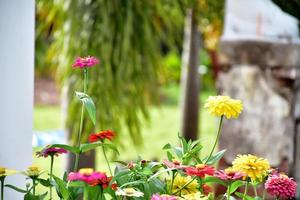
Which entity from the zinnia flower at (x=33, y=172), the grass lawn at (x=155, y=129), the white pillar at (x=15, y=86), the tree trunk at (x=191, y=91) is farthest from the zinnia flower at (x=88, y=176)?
the grass lawn at (x=155, y=129)

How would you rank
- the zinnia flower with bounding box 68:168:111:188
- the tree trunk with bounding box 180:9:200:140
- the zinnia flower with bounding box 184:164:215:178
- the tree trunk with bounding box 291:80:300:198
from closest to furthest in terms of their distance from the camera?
1. the zinnia flower with bounding box 68:168:111:188
2. the zinnia flower with bounding box 184:164:215:178
3. the tree trunk with bounding box 291:80:300:198
4. the tree trunk with bounding box 180:9:200:140

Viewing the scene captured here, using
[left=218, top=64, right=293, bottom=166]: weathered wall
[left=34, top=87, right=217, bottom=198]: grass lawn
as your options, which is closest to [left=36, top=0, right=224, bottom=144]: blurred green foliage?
[left=218, top=64, right=293, bottom=166]: weathered wall

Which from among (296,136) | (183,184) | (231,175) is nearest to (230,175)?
(231,175)

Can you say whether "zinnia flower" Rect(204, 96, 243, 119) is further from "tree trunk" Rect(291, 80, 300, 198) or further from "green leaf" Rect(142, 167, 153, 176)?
"tree trunk" Rect(291, 80, 300, 198)

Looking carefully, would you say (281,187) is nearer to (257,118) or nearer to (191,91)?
(257,118)

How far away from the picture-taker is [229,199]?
3.22 feet

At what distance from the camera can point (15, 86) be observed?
105 cm

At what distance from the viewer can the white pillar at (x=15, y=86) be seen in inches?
40.8

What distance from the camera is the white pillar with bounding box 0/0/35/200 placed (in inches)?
40.8

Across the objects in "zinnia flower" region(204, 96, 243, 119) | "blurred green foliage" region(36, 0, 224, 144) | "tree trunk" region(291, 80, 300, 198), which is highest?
"blurred green foliage" region(36, 0, 224, 144)

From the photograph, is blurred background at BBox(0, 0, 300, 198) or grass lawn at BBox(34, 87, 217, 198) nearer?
blurred background at BBox(0, 0, 300, 198)

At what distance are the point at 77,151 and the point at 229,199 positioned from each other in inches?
9.9

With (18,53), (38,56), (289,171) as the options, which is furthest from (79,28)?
(38,56)

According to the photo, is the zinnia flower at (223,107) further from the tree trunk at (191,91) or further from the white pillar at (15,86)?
the tree trunk at (191,91)
